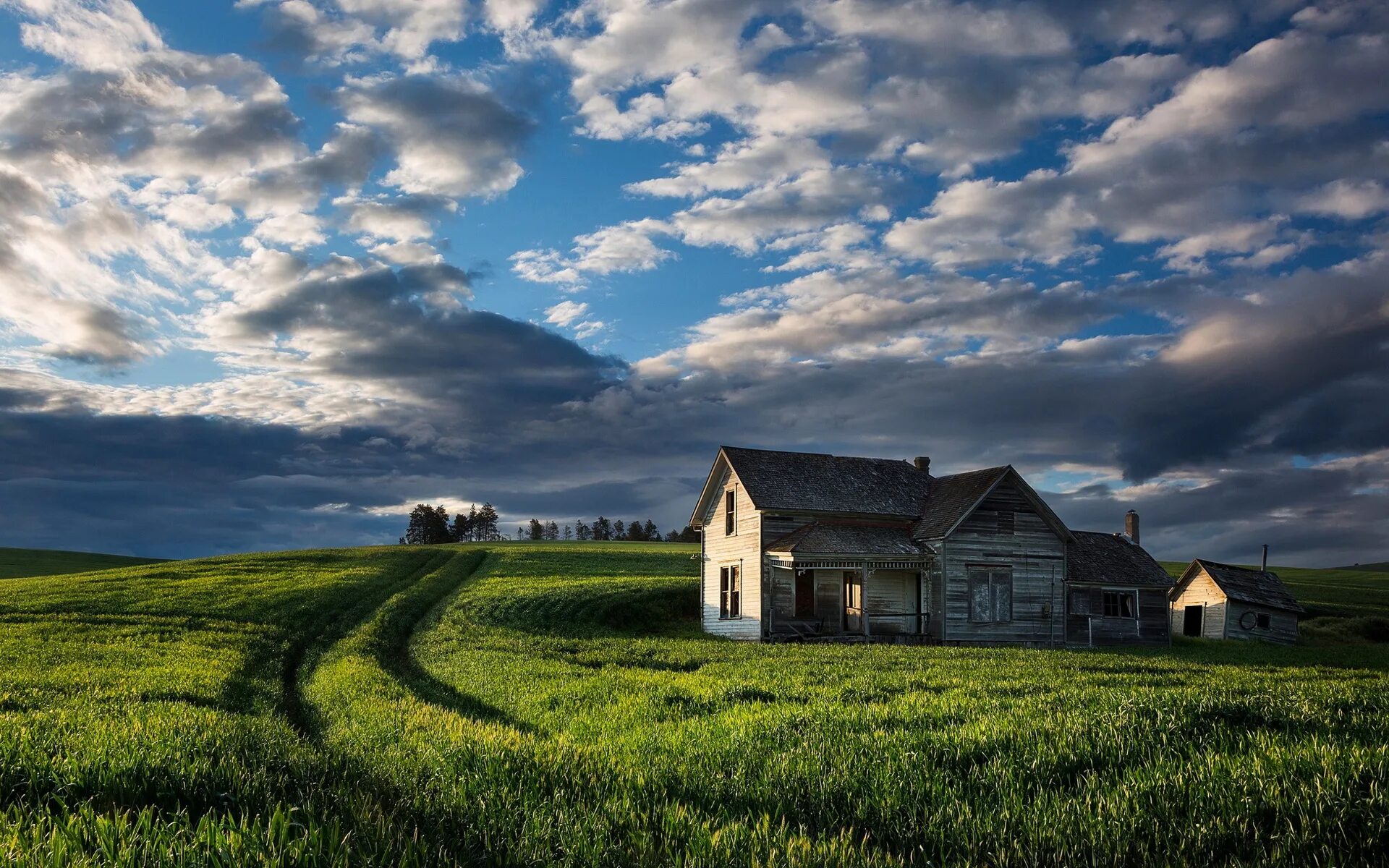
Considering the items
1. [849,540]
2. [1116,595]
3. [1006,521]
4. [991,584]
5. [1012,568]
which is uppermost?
[1006,521]

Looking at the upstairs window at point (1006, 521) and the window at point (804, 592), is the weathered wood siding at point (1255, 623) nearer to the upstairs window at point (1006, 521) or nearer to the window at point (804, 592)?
the upstairs window at point (1006, 521)

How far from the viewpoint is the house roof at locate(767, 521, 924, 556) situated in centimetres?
3622

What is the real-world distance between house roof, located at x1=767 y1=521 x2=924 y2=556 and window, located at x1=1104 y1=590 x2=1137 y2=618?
1221 centimetres

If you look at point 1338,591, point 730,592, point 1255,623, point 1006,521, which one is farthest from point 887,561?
point 1338,591

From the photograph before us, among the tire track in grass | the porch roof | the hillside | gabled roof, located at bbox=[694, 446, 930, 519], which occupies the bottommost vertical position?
the hillside

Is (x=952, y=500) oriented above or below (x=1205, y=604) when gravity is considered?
above

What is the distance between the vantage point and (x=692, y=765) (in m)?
9.27

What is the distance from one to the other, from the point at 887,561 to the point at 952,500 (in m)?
6.02

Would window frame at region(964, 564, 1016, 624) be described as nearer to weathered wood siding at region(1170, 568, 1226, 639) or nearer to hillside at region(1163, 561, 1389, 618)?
weathered wood siding at region(1170, 568, 1226, 639)

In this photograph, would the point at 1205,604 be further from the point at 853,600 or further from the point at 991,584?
the point at 853,600

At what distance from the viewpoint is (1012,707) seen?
1257cm

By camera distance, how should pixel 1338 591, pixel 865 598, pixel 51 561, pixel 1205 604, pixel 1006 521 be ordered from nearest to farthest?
pixel 865 598
pixel 1006 521
pixel 1205 604
pixel 1338 591
pixel 51 561

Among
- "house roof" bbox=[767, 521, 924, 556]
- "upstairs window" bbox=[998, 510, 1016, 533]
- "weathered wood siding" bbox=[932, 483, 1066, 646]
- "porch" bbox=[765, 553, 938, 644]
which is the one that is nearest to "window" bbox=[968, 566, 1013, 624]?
"weathered wood siding" bbox=[932, 483, 1066, 646]

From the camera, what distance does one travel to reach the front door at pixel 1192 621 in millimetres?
51312
